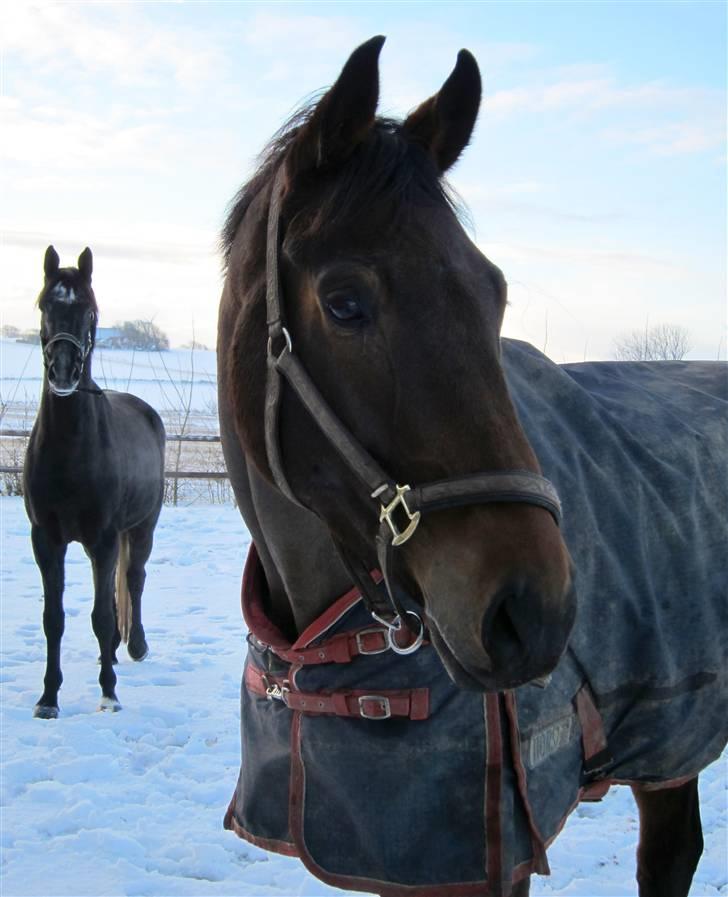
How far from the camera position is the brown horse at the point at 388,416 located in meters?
1.37

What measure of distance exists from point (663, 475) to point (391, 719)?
109cm

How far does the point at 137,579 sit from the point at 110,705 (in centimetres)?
160

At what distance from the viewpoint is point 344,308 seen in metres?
1.53

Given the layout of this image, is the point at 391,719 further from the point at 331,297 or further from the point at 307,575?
the point at 331,297

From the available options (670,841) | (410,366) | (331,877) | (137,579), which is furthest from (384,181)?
(137,579)

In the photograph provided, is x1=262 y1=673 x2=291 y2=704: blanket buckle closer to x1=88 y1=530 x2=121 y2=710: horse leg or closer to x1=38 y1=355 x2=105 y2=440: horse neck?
x1=88 y1=530 x2=121 y2=710: horse leg

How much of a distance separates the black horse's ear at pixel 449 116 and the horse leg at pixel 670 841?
84.8 inches

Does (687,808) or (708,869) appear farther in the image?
(708,869)

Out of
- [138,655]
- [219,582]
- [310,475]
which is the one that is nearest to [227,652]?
[138,655]

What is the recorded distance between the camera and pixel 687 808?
280 centimetres

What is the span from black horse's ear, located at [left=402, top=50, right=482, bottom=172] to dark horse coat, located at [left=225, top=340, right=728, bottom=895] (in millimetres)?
621

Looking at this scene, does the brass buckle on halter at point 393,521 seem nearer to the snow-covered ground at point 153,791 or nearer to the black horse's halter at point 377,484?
the black horse's halter at point 377,484

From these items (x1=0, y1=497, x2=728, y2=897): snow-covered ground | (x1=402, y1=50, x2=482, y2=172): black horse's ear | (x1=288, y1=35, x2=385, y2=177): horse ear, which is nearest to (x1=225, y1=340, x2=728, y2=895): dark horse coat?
(x1=402, y1=50, x2=482, y2=172): black horse's ear

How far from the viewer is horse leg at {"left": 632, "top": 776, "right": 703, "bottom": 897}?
277 centimetres
